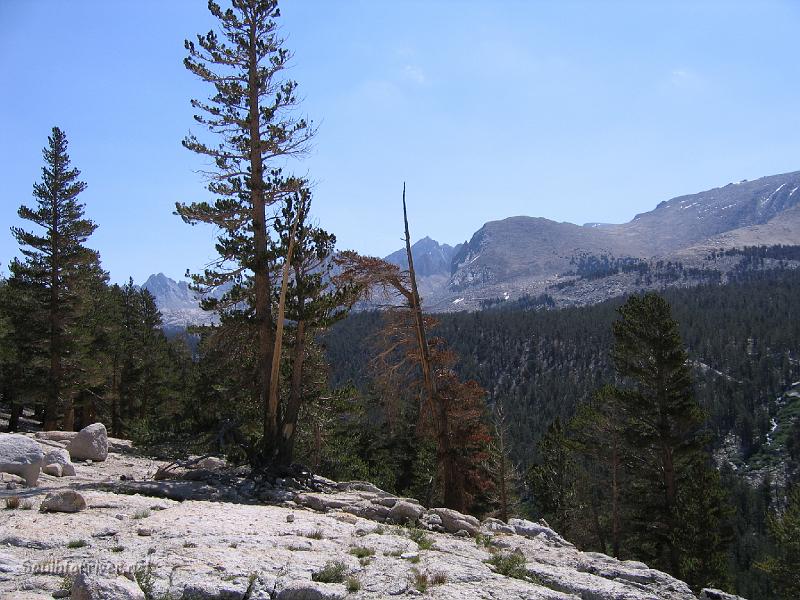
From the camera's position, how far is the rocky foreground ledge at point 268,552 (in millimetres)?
6344

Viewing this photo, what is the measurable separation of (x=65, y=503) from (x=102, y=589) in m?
4.93

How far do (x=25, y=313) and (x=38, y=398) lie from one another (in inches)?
160

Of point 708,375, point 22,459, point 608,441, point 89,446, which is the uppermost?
point 22,459

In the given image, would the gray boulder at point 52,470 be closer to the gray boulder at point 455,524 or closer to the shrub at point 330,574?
the gray boulder at point 455,524

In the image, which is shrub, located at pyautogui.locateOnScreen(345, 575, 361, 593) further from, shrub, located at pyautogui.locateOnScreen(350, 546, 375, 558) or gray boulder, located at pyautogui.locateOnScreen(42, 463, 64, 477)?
gray boulder, located at pyautogui.locateOnScreen(42, 463, 64, 477)

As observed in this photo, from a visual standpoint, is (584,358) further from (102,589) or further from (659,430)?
(102,589)

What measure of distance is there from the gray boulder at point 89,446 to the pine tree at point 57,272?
1001 cm

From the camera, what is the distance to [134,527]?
8508mm

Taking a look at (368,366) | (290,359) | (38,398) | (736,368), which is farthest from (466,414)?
(736,368)

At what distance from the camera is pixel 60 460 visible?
14156 millimetres

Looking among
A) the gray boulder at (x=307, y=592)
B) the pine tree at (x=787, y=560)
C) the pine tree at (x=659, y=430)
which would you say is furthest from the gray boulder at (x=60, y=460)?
the pine tree at (x=787, y=560)

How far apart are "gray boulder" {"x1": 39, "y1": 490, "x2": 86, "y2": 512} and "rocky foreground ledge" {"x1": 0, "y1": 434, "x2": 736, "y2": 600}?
2 cm

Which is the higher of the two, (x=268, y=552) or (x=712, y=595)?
(x=268, y=552)

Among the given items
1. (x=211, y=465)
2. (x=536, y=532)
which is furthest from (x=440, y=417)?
(x=211, y=465)
